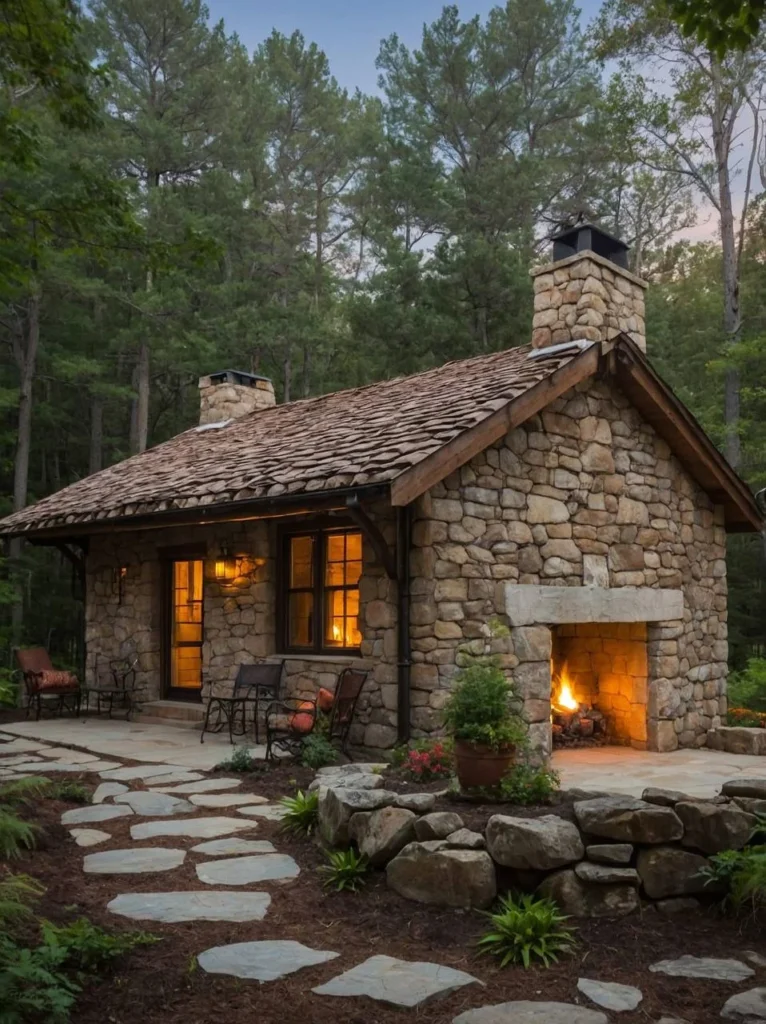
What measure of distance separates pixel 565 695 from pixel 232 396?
6659 millimetres

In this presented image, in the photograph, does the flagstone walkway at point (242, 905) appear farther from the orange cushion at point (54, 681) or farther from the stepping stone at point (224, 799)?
the orange cushion at point (54, 681)

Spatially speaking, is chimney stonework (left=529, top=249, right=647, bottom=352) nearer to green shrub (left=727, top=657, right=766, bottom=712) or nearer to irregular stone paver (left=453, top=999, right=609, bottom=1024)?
green shrub (left=727, top=657, right=766, bottom=712)

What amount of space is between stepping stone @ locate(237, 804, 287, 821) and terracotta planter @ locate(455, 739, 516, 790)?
4.32 ft

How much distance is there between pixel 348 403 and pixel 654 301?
11.7m

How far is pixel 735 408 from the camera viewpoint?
15195 mm

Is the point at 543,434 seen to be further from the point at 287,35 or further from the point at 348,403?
the point at 287,35

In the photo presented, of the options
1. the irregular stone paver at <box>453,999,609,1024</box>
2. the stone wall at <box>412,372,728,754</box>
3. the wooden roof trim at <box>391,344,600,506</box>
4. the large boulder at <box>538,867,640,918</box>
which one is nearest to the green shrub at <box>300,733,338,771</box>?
the stone wall at <box>412,372,728,754</box>

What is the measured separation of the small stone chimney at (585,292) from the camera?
29.5 feet

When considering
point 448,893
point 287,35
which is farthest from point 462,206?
point 448,893

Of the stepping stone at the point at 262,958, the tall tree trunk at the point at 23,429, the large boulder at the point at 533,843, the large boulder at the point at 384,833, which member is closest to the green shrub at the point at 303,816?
the large boulder at the point at 384,833

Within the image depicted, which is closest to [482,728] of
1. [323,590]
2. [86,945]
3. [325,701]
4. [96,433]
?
[86,945]

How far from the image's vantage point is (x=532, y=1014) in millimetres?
3152

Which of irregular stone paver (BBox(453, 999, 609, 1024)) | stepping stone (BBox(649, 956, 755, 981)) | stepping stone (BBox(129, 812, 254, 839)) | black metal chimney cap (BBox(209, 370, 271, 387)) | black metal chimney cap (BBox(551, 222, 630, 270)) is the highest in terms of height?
black metal chimney cap (BBox(551, 222, 630, 270))

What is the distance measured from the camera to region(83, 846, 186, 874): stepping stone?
468cm
